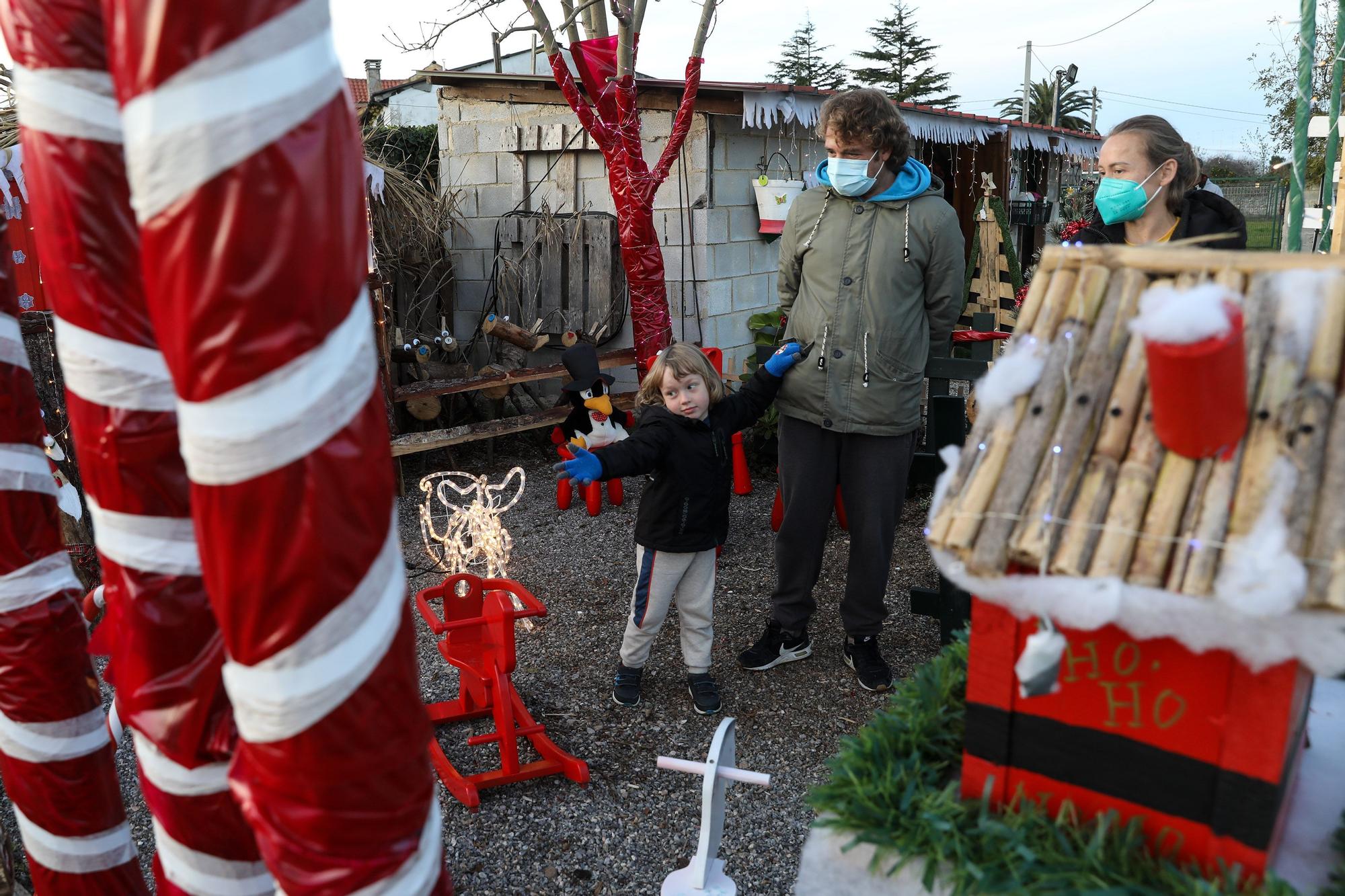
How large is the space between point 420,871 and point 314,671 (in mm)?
303

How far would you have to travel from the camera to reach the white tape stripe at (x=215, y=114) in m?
0.86

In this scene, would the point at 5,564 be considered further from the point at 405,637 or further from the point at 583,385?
the point at 583,385

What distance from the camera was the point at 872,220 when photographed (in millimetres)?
3488

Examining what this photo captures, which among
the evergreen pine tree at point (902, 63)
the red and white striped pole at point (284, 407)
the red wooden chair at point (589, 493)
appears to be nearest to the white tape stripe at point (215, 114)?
the red and white striped pole at point (284, 407)

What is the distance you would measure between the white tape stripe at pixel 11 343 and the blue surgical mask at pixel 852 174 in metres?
2.62

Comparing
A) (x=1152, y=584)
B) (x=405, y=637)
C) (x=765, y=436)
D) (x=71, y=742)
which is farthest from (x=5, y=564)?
(x=765, y=436)

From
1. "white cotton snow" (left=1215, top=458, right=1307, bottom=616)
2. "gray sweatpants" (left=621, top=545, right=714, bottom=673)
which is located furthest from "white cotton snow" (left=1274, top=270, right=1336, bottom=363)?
"gray sweatpants" (left=621, top=545, right=714, bottom=673)

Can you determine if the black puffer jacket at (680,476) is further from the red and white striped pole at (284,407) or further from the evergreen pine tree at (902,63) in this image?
the evergreen pine tree at (902,63)

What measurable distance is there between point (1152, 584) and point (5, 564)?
1894mm

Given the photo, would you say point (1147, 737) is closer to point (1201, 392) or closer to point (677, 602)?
point (1201, 392)

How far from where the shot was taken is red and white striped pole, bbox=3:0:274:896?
1204 mm

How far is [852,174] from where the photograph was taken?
3465 mm

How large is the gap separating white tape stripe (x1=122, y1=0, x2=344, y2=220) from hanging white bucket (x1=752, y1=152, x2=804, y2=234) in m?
7.12

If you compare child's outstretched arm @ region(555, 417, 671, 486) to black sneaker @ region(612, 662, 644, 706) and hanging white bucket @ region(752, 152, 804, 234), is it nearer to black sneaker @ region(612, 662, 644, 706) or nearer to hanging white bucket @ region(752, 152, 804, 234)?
black sneaker @ region(612, 662, 644, 706)
